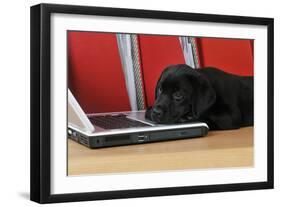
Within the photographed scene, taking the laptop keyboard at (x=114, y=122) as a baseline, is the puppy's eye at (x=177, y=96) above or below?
above

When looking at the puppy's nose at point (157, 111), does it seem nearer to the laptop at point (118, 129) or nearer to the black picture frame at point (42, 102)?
the laptop at point (118, 129)

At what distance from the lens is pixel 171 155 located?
200cm

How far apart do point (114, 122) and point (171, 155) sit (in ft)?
0.71

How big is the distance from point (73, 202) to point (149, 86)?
48 cm

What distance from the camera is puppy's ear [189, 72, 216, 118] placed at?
217 centimetres

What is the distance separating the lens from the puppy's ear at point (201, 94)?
2.17m

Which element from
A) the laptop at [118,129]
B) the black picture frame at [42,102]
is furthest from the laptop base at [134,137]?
the black picture frame at [42,102]

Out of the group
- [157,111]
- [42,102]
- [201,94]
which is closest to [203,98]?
[201,94]

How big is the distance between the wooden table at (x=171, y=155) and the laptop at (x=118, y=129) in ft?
0.06

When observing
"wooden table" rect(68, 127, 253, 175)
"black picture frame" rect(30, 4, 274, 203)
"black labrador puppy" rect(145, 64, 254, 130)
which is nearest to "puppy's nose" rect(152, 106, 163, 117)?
"black labrador puppy" rect(145, 64, 254, 130)

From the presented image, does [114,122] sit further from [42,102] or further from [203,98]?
[203,98]

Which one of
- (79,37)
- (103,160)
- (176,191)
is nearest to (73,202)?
(103,160)

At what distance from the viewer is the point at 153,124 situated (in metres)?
2.04

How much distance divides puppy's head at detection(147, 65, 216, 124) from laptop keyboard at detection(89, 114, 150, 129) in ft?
0.23
